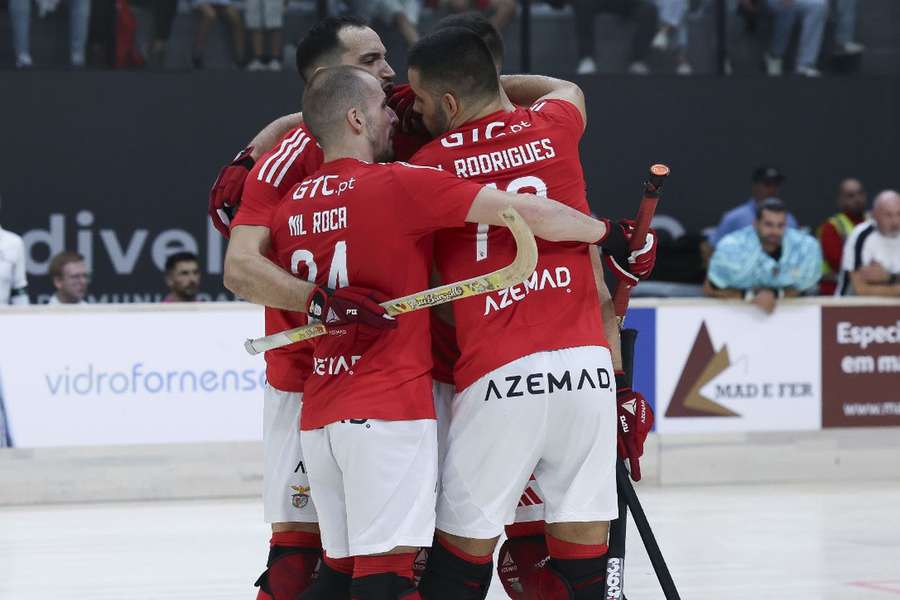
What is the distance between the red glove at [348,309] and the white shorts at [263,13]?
26.4 ft

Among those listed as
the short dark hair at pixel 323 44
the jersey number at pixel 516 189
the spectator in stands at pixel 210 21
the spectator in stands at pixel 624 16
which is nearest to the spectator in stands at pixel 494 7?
the spectator in stands at pixel 624 16

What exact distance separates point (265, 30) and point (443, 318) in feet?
25.4

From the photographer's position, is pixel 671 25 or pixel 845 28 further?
pixel 845 28

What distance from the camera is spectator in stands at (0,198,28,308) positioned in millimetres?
9688

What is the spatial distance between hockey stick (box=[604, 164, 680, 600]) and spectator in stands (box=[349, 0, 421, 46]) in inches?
281

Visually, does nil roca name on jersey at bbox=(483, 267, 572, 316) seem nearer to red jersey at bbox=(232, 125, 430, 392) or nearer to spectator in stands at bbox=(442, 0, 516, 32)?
red jersey at bbox=(232, 125, 430, 392)

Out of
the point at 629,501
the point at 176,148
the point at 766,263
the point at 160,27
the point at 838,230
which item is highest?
the point at 160,27

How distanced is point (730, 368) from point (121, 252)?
4916 mm

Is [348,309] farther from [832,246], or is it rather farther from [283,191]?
[832,246]

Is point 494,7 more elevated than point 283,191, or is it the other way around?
point 494,7

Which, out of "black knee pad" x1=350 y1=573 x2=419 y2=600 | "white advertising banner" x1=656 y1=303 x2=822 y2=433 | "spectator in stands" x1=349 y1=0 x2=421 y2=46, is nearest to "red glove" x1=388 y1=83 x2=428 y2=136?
"black knee pad" x1=350 y1=573 x2=419 y2=600

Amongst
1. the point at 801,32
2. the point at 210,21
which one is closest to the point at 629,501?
the point at 210,21

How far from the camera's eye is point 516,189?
437 cm

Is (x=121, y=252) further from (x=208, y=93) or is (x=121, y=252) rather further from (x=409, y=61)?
(x=409, y=61)
